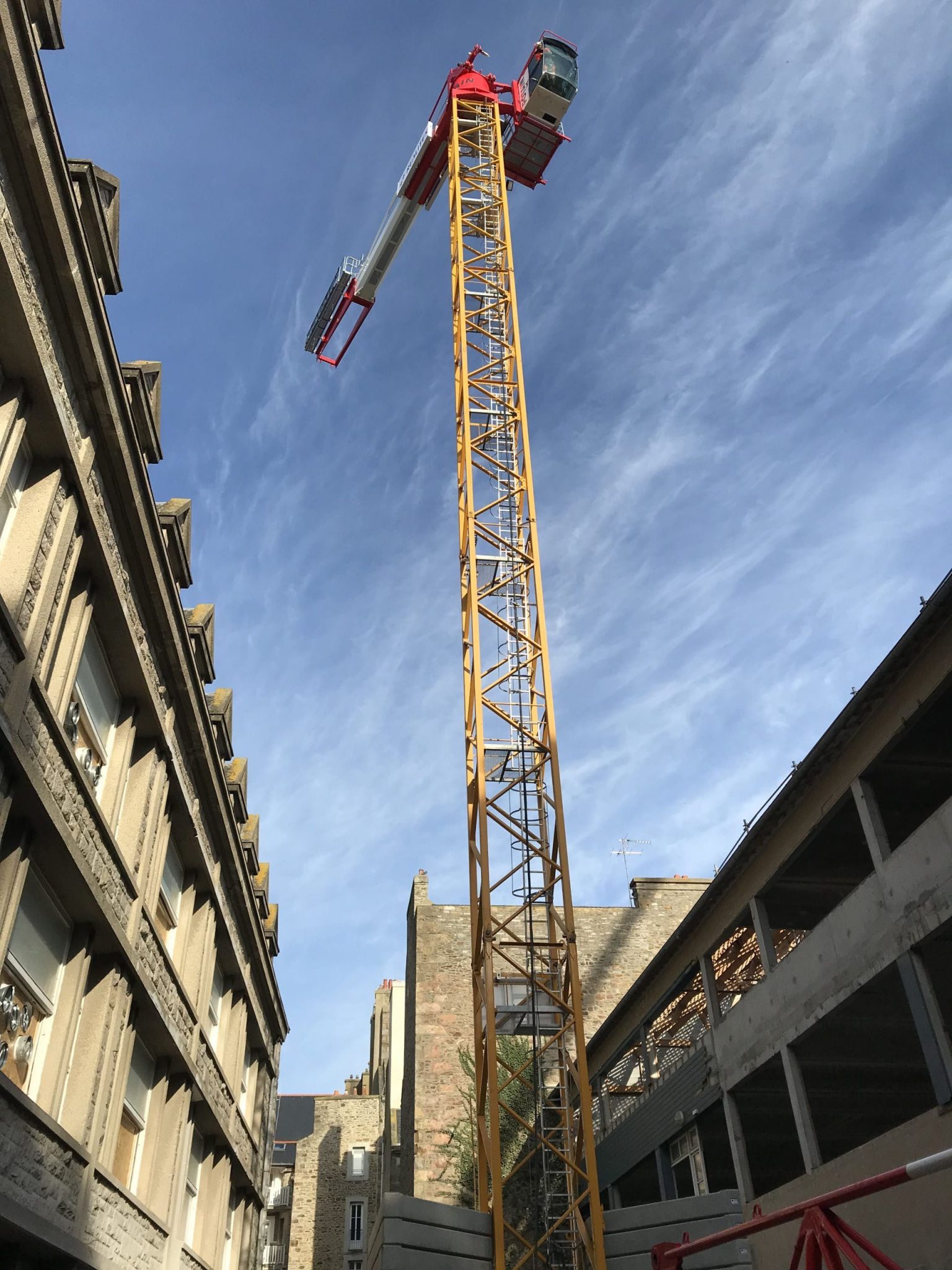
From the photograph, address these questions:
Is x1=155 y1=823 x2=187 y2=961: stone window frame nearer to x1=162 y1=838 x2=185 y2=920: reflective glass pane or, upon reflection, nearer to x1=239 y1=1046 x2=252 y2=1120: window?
x1=162 y1=838 x2=185 y2=920: reflective glass pane

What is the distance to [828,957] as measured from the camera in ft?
52.3

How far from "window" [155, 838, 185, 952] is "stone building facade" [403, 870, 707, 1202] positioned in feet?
69.4

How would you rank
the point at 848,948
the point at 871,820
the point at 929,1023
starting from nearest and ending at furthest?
the point at 929,1023, the point at 871,820, the point at 848,948

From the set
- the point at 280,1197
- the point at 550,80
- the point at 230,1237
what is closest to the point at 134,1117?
the point at 230,1237

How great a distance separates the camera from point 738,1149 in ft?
60.5

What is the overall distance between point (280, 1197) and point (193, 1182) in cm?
4140

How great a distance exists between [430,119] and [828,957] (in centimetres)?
2944

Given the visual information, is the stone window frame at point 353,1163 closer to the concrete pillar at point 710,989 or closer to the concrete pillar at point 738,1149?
the concrete pillar at point 710,989

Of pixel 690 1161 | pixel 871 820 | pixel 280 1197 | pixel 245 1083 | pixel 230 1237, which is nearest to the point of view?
pixel 871 820

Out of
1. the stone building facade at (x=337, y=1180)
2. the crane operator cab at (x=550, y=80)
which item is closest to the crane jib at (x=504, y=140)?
the crane operator cab at (x=550, y=80)

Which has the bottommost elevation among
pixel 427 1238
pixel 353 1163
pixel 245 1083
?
pixel 427 1238

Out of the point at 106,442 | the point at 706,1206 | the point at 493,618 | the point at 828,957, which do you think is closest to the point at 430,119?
the point at 493,618

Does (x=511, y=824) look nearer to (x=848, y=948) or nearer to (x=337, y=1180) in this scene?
(x=848, y=948)

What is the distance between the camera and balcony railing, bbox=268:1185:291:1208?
174 ft
